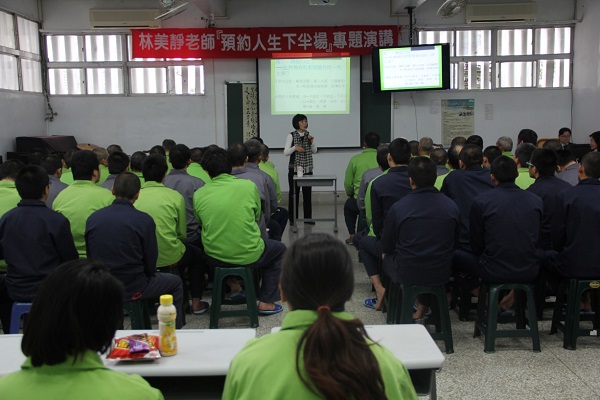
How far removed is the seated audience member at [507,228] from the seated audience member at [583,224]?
19cm

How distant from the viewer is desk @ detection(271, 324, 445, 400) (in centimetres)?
198

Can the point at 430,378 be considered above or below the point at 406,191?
below

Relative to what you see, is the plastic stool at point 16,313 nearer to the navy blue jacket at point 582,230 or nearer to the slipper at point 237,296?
the slipper at point 237,296

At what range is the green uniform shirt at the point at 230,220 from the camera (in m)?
3.98

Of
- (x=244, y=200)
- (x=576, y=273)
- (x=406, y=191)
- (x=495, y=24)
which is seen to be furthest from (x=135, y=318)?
(x=495, y=24)

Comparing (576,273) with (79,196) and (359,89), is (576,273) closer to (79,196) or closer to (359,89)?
(79,196)

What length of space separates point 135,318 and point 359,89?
656cm

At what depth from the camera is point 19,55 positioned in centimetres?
859

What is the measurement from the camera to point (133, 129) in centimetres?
949

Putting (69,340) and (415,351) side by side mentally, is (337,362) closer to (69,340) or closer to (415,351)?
(69,340)

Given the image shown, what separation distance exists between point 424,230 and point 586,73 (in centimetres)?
679

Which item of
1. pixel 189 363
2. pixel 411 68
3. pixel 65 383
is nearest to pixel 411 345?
pixel 189 363

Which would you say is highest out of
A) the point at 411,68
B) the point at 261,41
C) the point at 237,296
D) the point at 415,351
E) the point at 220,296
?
the point at 261,41

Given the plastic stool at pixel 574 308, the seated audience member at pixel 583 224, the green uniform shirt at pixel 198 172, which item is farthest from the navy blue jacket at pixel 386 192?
the green uniform shirt at pixel 198 172
